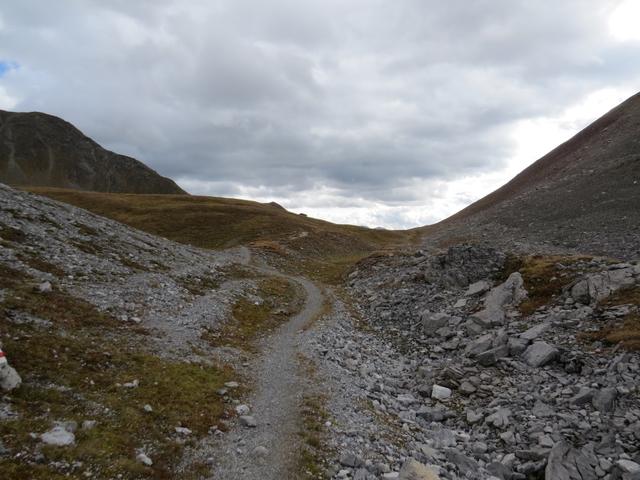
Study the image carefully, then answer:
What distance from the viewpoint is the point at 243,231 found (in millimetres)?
102000

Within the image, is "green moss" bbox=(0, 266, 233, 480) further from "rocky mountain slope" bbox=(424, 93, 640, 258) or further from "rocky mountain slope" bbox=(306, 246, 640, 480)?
"rocky mountain slope" bbox=(424, 93, 640, 258)

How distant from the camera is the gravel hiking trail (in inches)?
524

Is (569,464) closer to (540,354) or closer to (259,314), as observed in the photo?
(540,354)

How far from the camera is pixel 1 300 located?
20.8 meters

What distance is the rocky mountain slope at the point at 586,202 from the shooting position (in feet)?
190

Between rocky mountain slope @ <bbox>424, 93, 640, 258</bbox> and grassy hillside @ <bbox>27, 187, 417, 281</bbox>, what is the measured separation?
26.5m

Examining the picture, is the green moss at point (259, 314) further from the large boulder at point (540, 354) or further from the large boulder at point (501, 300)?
the large boulder at point (540, 354)

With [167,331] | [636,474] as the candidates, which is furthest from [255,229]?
[636,474]

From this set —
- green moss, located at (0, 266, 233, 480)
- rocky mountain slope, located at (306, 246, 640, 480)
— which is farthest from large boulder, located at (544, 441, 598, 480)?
green moss, located at (0, 266, 233, 480)

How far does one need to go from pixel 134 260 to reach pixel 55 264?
11.0 metres

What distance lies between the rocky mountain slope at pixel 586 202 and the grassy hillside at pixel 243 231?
26.5m

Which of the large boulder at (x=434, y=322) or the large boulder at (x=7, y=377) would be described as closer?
the large boulder at (x=7, y=377)

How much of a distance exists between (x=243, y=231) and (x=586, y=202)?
74847 millimetres

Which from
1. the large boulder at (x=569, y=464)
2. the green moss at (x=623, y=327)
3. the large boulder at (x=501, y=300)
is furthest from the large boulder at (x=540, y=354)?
the large boulder at (x=569, y=464)
